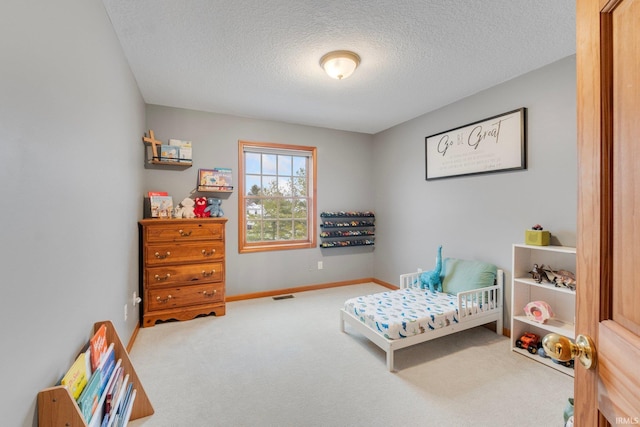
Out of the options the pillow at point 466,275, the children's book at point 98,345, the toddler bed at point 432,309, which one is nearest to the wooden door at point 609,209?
the toddler bed at point 432,309

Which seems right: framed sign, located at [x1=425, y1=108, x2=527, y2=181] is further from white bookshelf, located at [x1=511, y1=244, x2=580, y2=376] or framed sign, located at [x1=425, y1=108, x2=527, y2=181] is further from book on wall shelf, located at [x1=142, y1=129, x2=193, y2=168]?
book on wall shelf, located at [x1=142, y1=129, x2=193, y2=168]

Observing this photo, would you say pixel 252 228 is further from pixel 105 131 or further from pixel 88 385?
pixel 88 385

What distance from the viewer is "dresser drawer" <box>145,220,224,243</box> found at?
115 inches

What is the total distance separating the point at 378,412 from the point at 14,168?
2.06 m

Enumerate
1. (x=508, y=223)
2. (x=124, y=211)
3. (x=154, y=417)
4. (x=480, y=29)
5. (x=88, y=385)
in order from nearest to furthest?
(x=88, y=385), (x=154, y=417), (x=480, y=29), (x=124, y=211), (x=508, y=223)

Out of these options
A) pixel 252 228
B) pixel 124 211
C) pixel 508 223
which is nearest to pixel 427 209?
pixel 508 223

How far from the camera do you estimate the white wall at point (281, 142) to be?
11.3 ft

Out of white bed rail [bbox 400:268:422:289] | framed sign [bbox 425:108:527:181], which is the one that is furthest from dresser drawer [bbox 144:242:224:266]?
framed sign [bbox 425:108:527:181]

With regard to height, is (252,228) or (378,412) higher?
(252,228)

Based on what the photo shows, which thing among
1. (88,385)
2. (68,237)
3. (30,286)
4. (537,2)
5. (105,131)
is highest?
(537,2)

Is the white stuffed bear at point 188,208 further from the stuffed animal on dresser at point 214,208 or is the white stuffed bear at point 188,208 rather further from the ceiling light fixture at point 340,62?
the ceiling light fixture at point 340,62

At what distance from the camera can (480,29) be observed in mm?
1937

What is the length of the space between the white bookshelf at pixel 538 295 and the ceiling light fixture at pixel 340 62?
2.10m

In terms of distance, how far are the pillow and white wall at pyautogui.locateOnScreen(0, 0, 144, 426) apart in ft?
9.95
